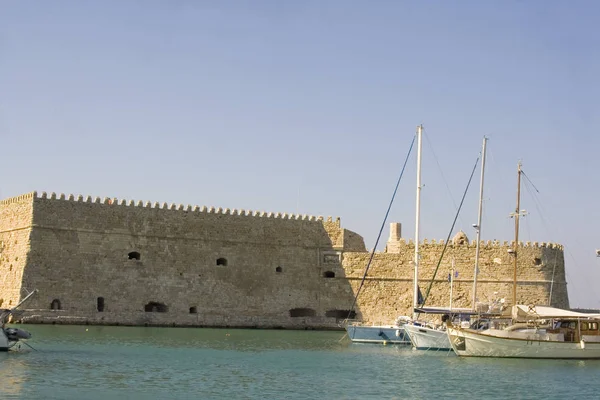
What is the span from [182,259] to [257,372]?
46.9ft

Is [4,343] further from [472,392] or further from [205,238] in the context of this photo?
[205,238]

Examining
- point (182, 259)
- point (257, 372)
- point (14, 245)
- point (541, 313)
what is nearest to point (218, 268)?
point (182, 259)

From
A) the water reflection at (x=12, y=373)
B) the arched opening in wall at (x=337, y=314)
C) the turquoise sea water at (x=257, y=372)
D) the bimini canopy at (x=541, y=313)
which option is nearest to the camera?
the water reflection at (x=12, y=373)

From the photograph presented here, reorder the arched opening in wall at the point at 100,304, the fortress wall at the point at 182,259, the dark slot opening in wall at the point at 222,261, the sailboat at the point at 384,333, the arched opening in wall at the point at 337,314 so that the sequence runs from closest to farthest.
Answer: the sailboat at the point at 384,333, the fortress wall at the point at 182,259, the arched opening in wall at the point at 100,304, the dark slot opening in wall at the point at 222,261, the arched opening in wall at the point at 337,314

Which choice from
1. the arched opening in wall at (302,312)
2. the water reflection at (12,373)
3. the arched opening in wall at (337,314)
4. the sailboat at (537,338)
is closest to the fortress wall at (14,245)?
the water reflection at (12,373)

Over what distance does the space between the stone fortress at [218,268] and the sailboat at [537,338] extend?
958 cm

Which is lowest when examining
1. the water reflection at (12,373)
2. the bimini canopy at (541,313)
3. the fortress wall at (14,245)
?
the water reflection at (12,373)

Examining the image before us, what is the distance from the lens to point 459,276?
3569 cm

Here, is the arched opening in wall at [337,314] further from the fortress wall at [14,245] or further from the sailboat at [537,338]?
the sailboat at [537,338]

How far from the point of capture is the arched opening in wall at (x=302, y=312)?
37344mm

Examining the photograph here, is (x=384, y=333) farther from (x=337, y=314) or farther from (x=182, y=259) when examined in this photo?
(x=182, y=259)

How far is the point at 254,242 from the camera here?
3638cm

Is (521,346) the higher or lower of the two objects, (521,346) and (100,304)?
the lower

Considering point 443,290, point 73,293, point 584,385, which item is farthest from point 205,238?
point 584,385
